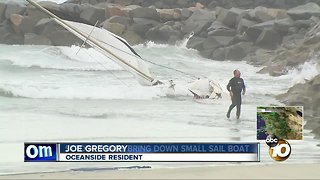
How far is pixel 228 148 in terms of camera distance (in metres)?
4.71

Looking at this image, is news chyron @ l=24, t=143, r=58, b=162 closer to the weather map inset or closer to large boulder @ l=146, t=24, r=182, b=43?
large boulder @ l=146, t=24, r=182, b=43

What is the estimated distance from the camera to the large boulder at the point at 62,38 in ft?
15.2

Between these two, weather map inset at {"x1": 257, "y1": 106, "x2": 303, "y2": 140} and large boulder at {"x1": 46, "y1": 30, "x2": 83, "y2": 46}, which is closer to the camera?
large boulder at {"x1": 46, "y1": 30, "x2": 83, "y2": 46}

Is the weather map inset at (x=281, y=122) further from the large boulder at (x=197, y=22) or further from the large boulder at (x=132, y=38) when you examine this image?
the large boulder at (x=132, y=38)

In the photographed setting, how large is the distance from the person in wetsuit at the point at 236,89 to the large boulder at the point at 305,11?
84 centimetres

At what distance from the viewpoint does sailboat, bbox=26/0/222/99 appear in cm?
466

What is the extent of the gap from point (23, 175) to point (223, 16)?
2.61 meters

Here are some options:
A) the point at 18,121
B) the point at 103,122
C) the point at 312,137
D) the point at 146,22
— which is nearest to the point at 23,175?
the point at 18,121

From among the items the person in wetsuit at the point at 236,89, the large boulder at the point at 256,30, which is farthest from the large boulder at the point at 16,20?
the large boulder at the point at 256,30

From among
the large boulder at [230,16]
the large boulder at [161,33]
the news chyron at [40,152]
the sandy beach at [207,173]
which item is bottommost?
the sandy beach at [207,173]

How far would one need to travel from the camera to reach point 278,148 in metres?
4.79

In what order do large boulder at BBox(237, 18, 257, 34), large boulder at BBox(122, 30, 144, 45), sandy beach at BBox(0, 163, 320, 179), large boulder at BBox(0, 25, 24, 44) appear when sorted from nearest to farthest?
sandy beach at BBox(0, 163, 320, 179), large boulder at BBox(0, 25, 24, 44), large boulder at BBox(122, 30, 144, 45), large boulder at BBox(237, 18, 257, 34)

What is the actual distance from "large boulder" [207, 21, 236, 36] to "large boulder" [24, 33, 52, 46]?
167cm

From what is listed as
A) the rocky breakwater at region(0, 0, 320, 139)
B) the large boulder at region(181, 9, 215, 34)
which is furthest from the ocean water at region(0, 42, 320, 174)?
the large boulder at region(181, 9, 215, 34)
